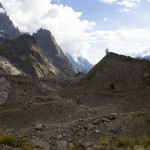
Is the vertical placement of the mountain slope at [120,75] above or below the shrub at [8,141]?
above

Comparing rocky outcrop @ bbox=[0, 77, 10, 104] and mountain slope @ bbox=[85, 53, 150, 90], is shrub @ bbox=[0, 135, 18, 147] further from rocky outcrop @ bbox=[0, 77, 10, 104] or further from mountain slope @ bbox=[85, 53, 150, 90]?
mountain slope @ bbox=[85, 53, 150, 90]

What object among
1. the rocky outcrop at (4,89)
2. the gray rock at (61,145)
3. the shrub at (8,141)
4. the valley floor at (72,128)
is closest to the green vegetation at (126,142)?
Result: the valley floor at (72,128)

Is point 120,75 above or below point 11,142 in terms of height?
above

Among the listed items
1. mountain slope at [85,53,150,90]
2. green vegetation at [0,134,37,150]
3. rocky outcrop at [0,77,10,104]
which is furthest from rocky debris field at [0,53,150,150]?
mountain slope at [85,53,150,90]

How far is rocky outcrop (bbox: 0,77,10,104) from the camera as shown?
60787 mm

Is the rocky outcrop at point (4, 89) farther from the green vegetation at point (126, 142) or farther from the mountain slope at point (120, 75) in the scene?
the green vegetation at point (126, 142)

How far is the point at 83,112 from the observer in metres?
43.1

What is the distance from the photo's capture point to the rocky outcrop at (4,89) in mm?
60787

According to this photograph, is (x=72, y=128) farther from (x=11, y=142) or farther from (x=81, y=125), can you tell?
(x=11, y=142)

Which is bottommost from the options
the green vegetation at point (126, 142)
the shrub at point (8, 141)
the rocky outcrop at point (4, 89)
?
the green vegetation at point (126, 142)

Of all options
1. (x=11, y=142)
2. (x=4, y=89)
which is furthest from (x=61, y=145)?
A: (x=4, y=89)

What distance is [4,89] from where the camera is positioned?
65938 mm

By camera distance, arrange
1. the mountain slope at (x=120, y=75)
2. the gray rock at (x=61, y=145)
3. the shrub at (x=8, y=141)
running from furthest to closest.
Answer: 1. the mountain slope at (x=120, y=75)
2. the gray rock at (x=61, y=145)
3. the shrub at (x=8, y=141)

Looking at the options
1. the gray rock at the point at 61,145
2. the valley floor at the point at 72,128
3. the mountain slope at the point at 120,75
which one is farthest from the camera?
the mountain slope at the point at 120,75
